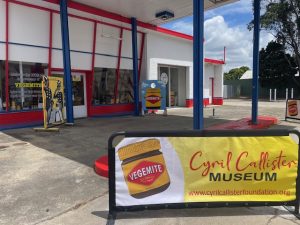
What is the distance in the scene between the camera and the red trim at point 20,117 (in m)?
10.4

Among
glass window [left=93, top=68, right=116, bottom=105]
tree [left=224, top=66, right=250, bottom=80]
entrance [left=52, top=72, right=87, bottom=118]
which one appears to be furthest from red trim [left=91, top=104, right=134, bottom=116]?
tree [left=224, top=66, right=250, bottom=80]

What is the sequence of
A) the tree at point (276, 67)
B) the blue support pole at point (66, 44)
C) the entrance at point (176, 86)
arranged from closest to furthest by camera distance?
the blue support pole at point (66, 44) < the entrance at point (176, 86) < the tree at point (276, 67)

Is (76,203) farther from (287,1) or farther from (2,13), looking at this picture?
(287,1)

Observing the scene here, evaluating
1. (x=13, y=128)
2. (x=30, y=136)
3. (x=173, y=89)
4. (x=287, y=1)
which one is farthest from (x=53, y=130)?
(x=287, y=1)

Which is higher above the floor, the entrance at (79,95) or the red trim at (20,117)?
the entrance at (79,95)

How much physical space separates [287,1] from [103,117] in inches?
960

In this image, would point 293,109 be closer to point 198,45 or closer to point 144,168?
point 198,45

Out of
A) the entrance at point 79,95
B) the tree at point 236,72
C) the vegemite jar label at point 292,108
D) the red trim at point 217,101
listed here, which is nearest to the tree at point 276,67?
the red trim at point 217,101

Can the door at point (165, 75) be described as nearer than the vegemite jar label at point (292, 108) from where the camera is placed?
No

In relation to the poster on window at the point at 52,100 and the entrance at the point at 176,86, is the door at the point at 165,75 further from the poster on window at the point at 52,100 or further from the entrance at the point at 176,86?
the poster on window at the point at 52,100

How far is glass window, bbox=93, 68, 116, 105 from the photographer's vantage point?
553 inches

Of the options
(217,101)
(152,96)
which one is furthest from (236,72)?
(152,96)

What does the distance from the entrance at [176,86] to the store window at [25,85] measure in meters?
9.63

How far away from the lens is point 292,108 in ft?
42.1
